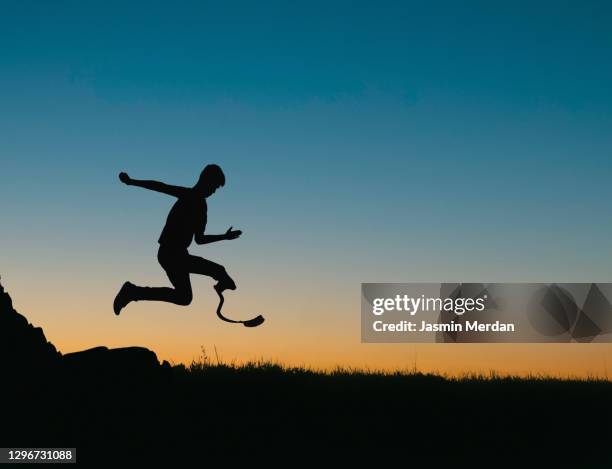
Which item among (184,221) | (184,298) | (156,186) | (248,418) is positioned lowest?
(248,418)

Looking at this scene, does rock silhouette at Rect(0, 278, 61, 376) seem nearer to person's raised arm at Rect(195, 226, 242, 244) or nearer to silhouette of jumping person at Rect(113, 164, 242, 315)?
silhouette of jumping person at Rect(113, 164, 242, 315)

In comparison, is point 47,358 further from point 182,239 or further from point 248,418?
point 248,418

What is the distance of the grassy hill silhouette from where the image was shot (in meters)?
10.8

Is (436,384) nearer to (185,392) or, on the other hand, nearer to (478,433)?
(478,433)

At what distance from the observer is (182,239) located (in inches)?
462

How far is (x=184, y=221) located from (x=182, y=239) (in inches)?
11.6

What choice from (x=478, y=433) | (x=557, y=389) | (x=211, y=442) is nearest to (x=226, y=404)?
(x=211, y=442)

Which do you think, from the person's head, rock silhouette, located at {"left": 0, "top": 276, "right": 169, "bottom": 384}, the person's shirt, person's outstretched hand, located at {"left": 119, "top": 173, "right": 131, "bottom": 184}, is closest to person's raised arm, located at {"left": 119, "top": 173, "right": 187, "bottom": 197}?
person's outstretched hand, located at {"left": 119, "top": 173, "right": 131, "bottom": 184}

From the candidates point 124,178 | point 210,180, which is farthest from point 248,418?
point 124,178

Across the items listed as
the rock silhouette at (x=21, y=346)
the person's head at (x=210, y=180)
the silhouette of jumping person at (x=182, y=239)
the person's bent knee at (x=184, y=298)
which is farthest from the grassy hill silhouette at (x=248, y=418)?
the person's head at (x=210, y=180)

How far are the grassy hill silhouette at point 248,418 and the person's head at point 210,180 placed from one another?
2919 mm

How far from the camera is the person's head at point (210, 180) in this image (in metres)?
11.7

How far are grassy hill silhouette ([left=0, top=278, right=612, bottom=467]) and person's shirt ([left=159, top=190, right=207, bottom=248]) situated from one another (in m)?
2.03

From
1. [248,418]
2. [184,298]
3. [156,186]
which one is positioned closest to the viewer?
[156,186]
